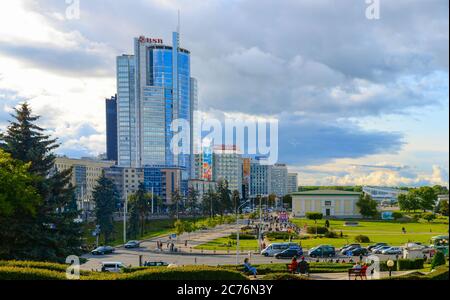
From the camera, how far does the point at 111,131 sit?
190625 mm

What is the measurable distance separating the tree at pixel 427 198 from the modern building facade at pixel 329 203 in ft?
39.4

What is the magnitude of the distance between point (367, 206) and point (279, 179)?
80227mm

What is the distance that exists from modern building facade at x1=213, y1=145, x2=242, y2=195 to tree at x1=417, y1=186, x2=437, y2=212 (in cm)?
8054

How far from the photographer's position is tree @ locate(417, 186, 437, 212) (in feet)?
266

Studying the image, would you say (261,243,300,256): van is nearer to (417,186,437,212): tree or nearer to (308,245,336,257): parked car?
(308,245,336,257): parked car

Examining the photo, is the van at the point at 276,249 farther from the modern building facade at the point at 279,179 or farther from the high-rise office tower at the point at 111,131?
the high-rise office tower at the point at 111,131

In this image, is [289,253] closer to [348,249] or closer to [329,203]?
[348,249]

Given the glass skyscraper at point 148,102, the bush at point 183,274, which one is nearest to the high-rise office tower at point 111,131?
the glass skyscraper at point 148,102

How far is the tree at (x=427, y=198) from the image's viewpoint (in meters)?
81.0

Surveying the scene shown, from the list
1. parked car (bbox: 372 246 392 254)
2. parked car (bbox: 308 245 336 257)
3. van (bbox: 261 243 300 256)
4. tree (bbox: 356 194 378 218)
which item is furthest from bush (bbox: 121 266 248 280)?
tree (bbox: 356 194 378 218)

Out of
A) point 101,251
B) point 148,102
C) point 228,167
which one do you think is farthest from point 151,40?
point 101,251

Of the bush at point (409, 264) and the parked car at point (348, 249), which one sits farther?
the parked car at point (348, 249)
